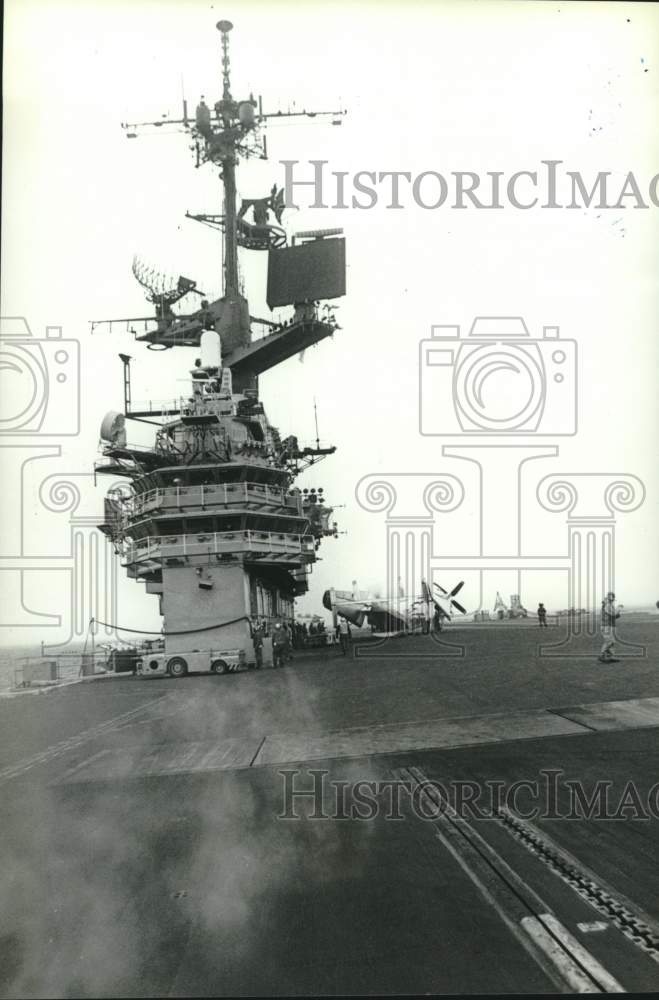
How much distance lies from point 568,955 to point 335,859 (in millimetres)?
2010

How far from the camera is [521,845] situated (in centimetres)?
568

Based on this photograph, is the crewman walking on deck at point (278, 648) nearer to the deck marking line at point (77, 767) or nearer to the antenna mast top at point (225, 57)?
the deck marking line at point (77, 767)

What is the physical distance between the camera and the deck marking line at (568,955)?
387cm

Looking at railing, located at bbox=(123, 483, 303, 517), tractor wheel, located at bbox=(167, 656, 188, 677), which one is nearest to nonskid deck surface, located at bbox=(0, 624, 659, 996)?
tractor wheel, located at bbox=(167, 656, 188, 677)

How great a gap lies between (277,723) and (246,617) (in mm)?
16119

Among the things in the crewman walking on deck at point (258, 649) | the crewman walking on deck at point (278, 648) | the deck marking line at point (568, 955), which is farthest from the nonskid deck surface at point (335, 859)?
the crewman walking on deck at point (278, 648)

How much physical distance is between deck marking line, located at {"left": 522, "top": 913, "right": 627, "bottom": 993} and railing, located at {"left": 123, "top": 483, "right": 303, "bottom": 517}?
23.5 metres

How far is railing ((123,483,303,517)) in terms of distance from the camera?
90.0ft

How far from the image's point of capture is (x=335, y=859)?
5504 millimetres

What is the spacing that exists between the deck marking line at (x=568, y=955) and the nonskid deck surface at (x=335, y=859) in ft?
0.04

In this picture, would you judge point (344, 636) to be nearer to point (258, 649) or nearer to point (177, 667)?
point (258, 649)

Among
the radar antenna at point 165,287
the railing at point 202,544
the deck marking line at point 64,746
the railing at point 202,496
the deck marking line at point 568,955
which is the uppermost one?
the radar antenna at point 165,287

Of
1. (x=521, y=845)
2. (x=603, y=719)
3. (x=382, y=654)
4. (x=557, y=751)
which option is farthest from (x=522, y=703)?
(x=382, y=654)

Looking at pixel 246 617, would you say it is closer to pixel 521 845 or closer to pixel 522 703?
pixel 522 703
